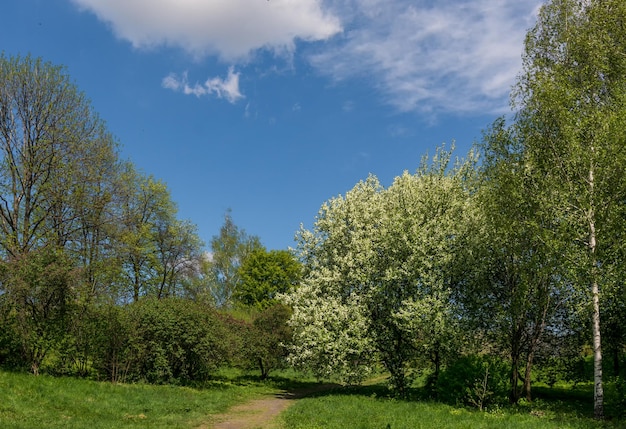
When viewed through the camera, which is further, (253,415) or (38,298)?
(38,298)

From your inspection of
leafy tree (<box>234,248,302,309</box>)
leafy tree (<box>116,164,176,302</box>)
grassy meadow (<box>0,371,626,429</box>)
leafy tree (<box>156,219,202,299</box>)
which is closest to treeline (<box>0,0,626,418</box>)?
grassy meadow (<box>0,371,626,429</box>)

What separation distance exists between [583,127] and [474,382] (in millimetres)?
13160

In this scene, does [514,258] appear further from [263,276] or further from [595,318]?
[263,276]

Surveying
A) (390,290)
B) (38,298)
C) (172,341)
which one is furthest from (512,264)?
(38,298)

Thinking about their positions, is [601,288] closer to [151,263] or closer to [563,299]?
[563,299]

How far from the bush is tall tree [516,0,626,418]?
152 inches

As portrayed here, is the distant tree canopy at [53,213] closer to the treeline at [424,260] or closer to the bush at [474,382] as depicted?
the treeline at [424,260]

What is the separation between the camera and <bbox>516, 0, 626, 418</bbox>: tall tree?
20.5m

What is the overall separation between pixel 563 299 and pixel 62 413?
22.5 meters

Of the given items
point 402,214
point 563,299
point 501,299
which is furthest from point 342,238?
point 563,299

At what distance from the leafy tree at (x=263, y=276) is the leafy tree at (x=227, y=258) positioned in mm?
2080

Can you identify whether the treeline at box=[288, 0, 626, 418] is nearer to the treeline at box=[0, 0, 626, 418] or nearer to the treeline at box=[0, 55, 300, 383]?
the treeline at box=[0, 0, 626, 418]

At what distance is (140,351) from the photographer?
2694 cm

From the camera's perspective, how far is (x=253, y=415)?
20.6m
